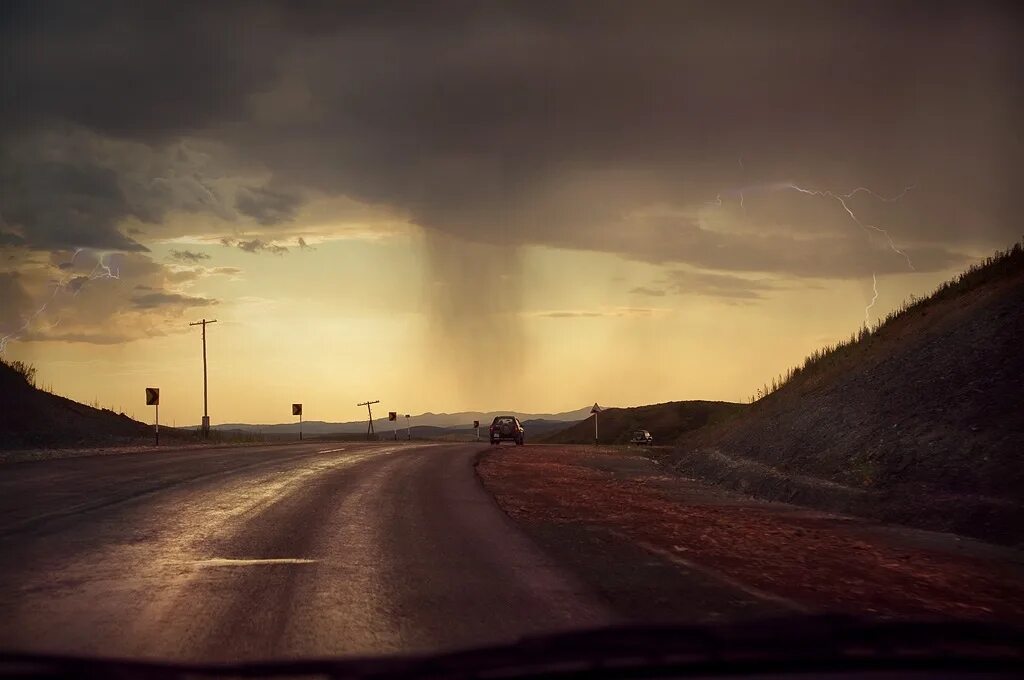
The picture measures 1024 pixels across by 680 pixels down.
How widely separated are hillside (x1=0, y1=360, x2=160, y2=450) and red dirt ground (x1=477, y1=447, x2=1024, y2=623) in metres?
26.5

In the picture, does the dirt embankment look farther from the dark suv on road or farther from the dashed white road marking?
the dashed white road marking

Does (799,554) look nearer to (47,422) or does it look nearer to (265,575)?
(265,575)

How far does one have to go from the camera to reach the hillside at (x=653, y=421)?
9750 centimetres

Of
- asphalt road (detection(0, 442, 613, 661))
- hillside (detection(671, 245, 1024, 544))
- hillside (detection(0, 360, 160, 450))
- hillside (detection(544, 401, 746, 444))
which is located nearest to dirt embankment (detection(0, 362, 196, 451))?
hillside (detection(0, 360, 160, 450))

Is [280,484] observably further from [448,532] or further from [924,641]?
[924,641]

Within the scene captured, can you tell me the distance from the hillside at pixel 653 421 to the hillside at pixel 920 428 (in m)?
69.6

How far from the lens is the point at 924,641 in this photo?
14.1 feet

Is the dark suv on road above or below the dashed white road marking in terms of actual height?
above

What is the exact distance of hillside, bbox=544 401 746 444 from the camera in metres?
97.5

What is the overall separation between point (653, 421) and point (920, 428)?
8922cm

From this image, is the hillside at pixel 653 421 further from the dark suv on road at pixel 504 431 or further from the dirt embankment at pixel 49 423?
the dirt embankment at pixel 49 423

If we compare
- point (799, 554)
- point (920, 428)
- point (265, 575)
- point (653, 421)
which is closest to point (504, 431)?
point (920, 428)

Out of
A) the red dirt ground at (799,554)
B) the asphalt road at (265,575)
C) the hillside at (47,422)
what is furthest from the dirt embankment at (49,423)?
the red dirt ground at (799,554)

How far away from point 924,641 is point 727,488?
15.0 metres
